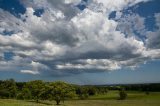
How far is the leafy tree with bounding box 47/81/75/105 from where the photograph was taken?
98.1 m

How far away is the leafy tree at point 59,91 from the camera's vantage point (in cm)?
9812

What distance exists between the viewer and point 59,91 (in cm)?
9812

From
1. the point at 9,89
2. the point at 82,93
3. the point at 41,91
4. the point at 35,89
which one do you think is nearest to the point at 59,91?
the point at 41,91

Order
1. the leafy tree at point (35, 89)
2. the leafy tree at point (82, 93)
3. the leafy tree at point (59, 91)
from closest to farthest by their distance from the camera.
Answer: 1. the leafy tree at point (59, 91)
2. the leafy tree at point (35, 89)
3. the leafy tree at point (82, 93)

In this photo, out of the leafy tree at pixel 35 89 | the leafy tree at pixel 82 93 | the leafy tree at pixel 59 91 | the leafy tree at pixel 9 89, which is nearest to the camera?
the leafy tree at pixel 59 91

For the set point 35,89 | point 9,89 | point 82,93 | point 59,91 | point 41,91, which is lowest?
point 59,91

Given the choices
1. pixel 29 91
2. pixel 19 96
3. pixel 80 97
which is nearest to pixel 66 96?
pixel 29 91

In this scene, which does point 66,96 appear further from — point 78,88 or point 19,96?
point 78,88

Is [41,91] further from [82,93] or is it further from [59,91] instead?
[82,93]

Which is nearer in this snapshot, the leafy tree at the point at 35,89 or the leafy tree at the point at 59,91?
the leafy tree at the point at 59,91

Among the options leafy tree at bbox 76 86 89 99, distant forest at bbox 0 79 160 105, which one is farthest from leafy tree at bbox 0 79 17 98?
leafy tree at bbox 76 86 89 99

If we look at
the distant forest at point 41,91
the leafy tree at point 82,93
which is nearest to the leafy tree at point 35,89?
the distant forest at point 41,91

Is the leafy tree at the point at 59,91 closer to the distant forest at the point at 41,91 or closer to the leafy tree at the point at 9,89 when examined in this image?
the distant forest at the point at 41,91

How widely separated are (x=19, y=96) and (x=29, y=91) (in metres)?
12.1
